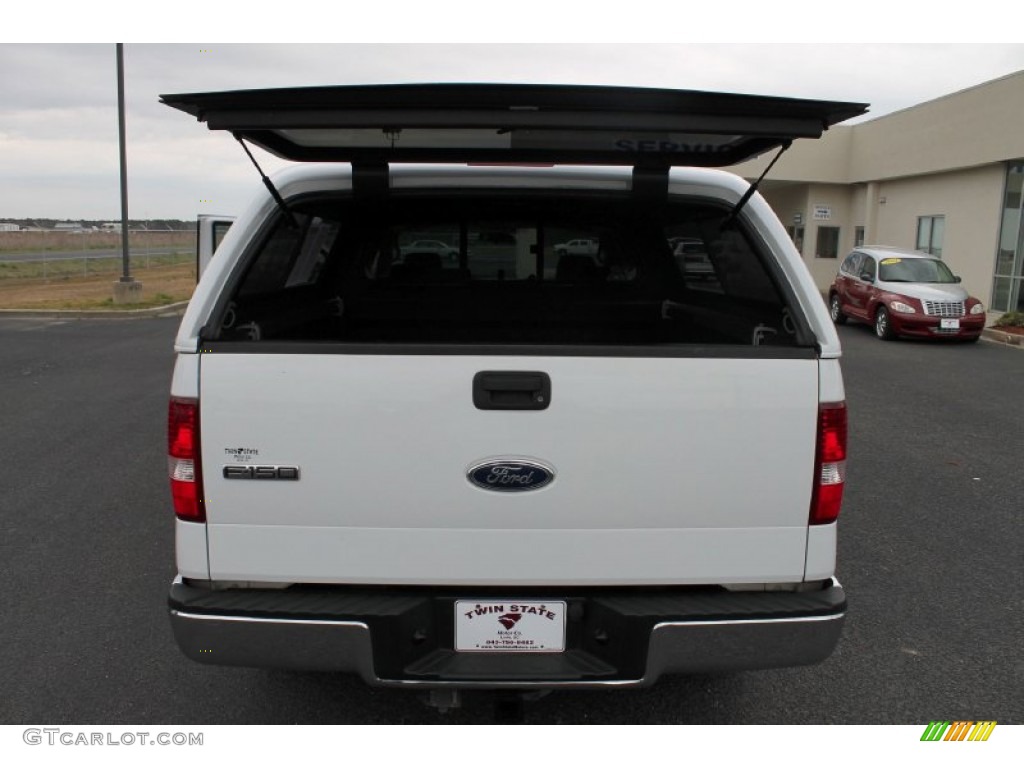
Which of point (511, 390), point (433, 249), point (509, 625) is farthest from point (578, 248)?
point (509, 625)

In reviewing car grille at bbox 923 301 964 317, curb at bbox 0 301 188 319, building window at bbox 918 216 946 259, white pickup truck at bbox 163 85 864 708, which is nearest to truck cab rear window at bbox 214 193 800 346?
white pickup truck at bbox 163 85 864 708

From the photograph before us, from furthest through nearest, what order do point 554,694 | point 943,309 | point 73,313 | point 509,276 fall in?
point 73,313
point 943,309
point 509,276
point 554,694

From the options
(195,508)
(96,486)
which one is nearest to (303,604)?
(195,508)

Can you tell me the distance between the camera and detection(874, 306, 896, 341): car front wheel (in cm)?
1439

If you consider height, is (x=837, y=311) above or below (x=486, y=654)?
above

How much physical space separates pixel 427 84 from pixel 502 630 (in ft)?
5.04

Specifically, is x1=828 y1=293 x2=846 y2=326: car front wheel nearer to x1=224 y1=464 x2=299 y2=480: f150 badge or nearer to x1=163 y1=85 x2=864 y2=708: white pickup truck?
x1=163 y1=85 x2=864 y2=708: white pickup truck

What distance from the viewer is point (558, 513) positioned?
7.63 feet

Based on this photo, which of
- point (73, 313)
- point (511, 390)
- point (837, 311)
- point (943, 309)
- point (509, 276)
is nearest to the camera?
point (511, 390)

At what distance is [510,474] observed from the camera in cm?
229

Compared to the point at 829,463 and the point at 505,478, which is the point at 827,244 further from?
the point at 505,478

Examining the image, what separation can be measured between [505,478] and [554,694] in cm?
123

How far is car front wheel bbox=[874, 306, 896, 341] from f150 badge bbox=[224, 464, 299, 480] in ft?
46.2

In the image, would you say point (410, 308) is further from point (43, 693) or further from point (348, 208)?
point (43, 693)
